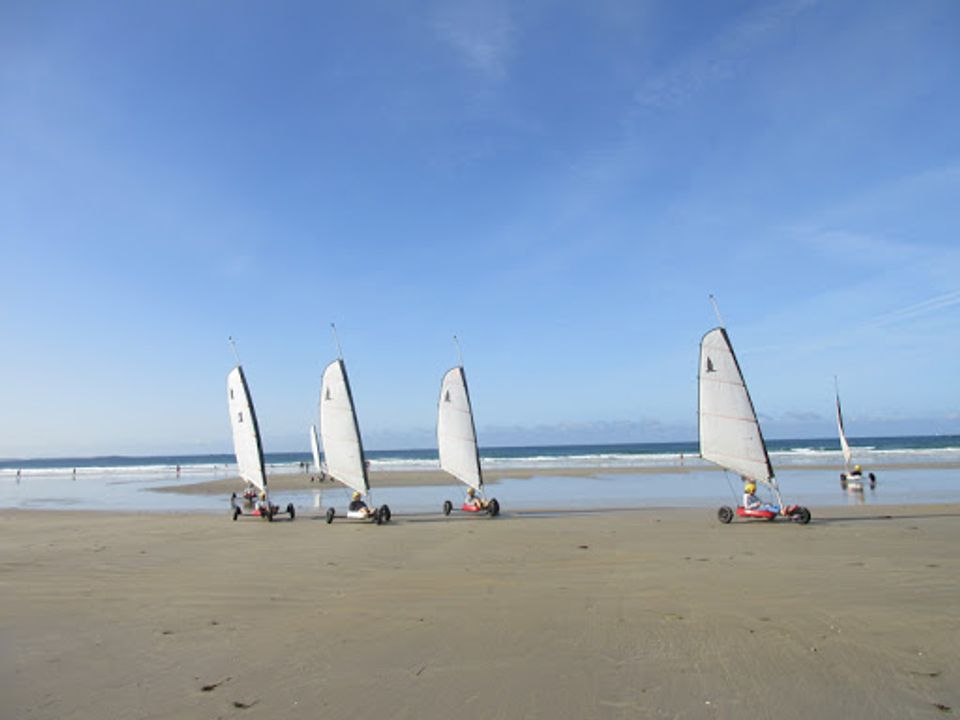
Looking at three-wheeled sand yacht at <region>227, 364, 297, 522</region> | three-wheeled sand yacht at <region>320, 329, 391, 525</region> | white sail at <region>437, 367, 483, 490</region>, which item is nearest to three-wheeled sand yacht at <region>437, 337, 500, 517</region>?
white sail at <region>437, 367, 483, 490</region>

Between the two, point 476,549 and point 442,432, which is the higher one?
point 442,432

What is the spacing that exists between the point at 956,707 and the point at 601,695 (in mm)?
2810

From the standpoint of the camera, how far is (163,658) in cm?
643

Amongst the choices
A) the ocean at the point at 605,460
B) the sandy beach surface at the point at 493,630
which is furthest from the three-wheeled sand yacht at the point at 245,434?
the ocean at the point at 605,460

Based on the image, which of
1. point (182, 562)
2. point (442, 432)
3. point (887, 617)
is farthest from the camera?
point (442, 432)

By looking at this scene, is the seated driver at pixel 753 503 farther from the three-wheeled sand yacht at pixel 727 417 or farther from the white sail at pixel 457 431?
the white sail at pixel 457 431

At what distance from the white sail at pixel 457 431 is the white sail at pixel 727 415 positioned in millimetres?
8897

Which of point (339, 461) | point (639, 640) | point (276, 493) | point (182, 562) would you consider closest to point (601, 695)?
point (639, 640)

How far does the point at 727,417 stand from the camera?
19.9 meters

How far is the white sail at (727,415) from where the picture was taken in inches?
764

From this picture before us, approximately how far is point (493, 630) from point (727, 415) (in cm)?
1504

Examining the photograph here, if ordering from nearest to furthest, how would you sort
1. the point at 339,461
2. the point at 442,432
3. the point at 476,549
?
1. the point at 476,549
2. the point at 339,461
3. the point at 442,432

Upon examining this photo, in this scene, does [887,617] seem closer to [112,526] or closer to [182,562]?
[182,562]

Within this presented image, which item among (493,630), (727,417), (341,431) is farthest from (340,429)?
(493,630)
